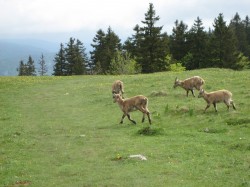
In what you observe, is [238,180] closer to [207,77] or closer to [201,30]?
[207,77]

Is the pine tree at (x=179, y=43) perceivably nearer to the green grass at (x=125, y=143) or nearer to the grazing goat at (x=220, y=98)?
the green grass at (x=125, y=143)

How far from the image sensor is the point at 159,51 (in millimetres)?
80188

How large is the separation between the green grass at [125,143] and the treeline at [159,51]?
1720 inches

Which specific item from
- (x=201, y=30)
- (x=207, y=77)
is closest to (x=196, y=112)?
(x=207, y=77)

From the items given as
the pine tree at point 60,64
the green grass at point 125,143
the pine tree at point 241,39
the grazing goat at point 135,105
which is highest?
the pine tree at point 241,39

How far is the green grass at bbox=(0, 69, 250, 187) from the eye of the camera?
1555cm

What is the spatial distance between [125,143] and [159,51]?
61.0 m

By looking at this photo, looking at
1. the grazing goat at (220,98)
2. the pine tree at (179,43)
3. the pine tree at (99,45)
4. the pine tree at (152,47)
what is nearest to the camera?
the grazing goat at (220,98)

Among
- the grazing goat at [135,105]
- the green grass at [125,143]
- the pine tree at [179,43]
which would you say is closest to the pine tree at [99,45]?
A: the pine tree at [179,43]

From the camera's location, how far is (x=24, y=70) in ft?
432

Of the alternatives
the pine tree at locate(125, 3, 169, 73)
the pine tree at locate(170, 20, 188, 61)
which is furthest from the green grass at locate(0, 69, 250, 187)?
the pine tree at locate(170, 20, 188, 61)

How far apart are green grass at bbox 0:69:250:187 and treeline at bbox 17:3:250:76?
43.7 meters

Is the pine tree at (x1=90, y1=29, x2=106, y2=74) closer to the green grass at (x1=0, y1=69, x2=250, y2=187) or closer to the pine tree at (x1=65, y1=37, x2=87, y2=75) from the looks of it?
the pine tree at (x1=65, y1=37, x2=87, y2=75)

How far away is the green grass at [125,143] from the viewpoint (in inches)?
612
